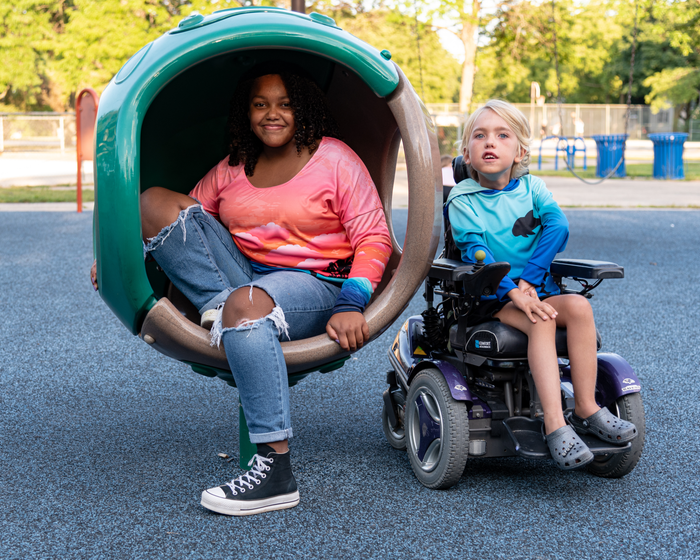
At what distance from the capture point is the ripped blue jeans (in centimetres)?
235

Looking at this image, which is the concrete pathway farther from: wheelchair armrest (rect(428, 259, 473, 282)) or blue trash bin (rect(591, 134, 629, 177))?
wheelchair armrest (rect(428, 259, 473, 282))

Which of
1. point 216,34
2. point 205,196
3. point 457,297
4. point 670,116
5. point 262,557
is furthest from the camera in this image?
point 670,116

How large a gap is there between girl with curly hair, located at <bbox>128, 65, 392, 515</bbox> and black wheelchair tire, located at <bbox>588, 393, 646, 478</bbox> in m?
0.88

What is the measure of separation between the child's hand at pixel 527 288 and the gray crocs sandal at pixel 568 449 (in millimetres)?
480

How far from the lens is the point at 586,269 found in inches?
103

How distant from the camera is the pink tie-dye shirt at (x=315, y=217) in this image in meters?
2.63

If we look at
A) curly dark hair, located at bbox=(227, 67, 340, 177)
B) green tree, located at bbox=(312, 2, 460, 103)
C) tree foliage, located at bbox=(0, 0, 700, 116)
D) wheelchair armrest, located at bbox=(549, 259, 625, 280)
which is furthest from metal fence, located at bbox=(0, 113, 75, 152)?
wheelchair armrest, located at bbox=(549, 259, 625, 280)

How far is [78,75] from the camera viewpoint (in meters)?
25.5

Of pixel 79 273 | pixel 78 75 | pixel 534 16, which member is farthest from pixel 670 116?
pixel 79 273

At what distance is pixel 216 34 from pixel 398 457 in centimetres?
162

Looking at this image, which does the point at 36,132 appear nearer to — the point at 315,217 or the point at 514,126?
the point at 315,217

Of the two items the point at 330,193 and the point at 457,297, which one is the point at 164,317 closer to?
the point at 330,193

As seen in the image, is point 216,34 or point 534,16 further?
point 534,16

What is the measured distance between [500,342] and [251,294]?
0.81 m
